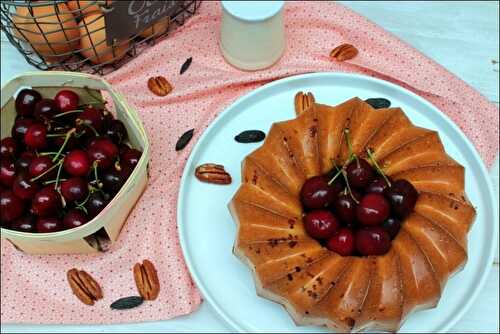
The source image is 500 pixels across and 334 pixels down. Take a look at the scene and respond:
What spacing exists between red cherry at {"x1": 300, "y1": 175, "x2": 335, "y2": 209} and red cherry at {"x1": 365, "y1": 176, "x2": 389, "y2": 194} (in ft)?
0.23

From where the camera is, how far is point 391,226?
118 cm

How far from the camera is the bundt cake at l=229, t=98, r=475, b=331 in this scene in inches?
44.4

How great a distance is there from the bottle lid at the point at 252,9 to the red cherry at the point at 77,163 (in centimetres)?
42

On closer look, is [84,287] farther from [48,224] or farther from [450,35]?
[450,35]

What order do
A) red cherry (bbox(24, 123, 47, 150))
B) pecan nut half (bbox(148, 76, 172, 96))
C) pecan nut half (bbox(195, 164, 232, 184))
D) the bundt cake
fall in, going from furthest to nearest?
pecan nut half (bbox(148, 76, 172, 96))
pecan nut half (bbox(195, 164, 232, 184))
red cherry (bbox(24, 123, 47, 150))
the bundt cake

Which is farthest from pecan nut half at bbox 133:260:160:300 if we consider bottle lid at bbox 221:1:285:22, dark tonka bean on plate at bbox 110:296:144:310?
bottle lid at bbox 221:1:285:22

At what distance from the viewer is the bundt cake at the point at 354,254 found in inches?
44.4

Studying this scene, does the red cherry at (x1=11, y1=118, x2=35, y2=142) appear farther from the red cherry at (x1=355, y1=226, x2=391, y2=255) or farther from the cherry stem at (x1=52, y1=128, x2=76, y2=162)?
the red cherry at (x1=355, y1=226, x2=391, y2=255)

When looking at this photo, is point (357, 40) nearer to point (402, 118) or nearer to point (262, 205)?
point (402, 118)

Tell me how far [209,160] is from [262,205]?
23cm

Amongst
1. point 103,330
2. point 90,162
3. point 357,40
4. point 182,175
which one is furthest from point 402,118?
point 103,330

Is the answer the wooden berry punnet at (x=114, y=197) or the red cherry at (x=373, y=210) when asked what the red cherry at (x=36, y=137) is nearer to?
the wooden berry punnet at (x=114, y=197)

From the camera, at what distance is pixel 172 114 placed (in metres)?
1.45

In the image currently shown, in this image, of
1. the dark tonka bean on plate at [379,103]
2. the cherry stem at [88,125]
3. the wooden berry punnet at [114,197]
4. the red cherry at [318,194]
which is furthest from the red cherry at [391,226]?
the cherry stem at [88,125]
